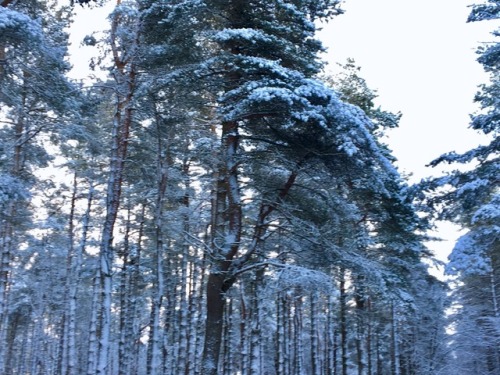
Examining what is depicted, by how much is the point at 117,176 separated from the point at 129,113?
7.38ft

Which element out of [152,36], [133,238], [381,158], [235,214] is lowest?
[235,214]

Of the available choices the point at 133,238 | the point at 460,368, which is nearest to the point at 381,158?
the point at 460,368

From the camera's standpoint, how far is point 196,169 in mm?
21188

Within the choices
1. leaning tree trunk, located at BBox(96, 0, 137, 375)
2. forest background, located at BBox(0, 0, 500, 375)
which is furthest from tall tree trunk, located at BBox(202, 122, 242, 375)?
leaning tree trunk, located at BBox(96, 0, 137, 375)

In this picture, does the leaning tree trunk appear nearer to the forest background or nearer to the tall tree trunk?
the forest background

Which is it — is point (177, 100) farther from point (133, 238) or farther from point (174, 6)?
point (133, 238)

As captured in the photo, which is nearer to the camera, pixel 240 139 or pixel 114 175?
pixel 114 175

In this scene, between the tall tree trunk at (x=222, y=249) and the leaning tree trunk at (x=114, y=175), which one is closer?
the tall tree trunk at (x=222, y=249)

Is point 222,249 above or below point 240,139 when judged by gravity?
below

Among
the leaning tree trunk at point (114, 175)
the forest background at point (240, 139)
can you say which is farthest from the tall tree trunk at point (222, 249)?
the leaning tree trunk at point (114, 175)

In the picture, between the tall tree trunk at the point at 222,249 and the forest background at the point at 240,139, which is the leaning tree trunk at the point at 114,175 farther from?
the tall tree trunk at the point at 222,249

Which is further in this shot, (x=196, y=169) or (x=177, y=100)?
(x=196, y=169)

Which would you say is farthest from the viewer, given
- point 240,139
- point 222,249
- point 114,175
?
point 240,139

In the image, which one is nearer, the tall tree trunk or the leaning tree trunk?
the tall tree trunk
